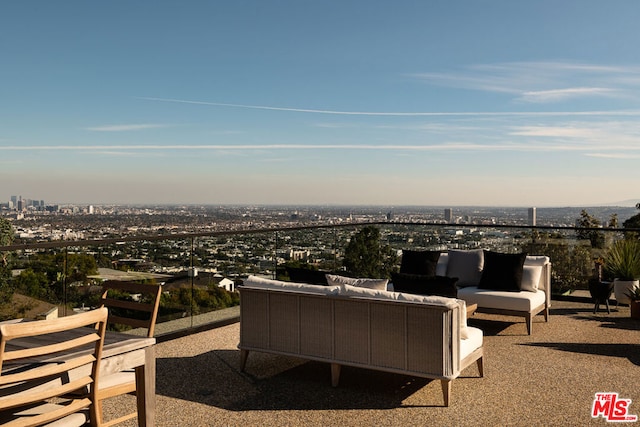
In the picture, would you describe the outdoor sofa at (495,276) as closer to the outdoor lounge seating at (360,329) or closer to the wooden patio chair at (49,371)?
the outdoor lounge seating at (360,329)

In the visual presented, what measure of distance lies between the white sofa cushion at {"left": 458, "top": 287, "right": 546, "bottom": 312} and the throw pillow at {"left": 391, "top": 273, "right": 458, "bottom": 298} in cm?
183

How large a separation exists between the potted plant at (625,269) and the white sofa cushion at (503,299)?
5.99 feet

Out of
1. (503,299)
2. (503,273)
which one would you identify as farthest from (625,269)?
(503,299)

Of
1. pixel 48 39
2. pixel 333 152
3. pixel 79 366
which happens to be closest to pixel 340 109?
pixel 333 152

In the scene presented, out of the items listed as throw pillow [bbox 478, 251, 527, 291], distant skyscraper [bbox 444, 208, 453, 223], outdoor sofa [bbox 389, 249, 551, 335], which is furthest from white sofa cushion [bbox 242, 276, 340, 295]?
distant skyscraper [bbox 444, 208, 453, 223]

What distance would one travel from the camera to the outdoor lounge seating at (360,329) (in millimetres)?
4438

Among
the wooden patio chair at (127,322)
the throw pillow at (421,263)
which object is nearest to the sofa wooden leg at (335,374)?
the wooden patio chair at (127,322)

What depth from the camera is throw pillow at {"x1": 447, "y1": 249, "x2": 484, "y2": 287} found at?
25.1 feet

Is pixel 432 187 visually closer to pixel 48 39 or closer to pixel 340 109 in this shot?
pixel 340 109

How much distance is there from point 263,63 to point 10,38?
8704 millimetres

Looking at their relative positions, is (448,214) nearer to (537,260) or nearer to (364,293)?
(537,260)

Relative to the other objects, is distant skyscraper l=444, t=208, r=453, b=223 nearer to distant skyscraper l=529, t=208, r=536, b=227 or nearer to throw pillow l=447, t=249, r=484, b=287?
distant skyscraper l=529, t=208, r=536, b=227

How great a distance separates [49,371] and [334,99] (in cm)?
1334

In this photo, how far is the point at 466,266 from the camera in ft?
25.4
